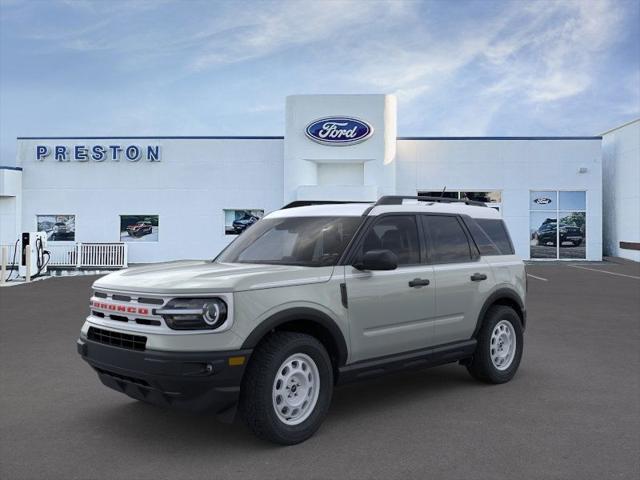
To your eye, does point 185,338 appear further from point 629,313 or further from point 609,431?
point 629,313

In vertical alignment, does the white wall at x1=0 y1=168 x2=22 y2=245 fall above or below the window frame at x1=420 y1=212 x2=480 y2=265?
above

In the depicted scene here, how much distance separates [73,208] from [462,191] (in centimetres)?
1801

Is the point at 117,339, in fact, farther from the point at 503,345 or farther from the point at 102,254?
the point at 102,254

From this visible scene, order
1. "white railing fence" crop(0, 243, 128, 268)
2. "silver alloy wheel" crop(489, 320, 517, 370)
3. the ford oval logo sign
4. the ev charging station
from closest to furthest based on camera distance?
"silver alloy wheel" crop(489, 320, 517, 370) → the ev charging station → the ford oval logo sign → "white railing fence" crop(0, 243, 128, 268)

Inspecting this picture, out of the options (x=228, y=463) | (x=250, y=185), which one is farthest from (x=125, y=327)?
(x=250, y=185)

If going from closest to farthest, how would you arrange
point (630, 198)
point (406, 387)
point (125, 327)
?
point (125, 327) → point (406, 387) → point (630, 198)

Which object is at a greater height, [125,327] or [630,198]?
[630,198]

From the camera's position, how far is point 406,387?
6457 millimetres

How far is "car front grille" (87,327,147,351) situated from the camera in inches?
175

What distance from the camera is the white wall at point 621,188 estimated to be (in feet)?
90.2

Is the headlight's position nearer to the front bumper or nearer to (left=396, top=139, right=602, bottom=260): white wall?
the front bumper

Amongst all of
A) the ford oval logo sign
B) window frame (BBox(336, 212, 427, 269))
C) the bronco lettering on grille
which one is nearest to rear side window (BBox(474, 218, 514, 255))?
window frame (BBox(336, 212, 427, 269))

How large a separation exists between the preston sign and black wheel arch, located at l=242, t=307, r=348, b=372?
80.8 feet

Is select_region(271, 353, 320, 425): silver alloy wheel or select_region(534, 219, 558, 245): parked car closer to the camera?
select_region(271, 353, 320, 425): silver alloy wheel
